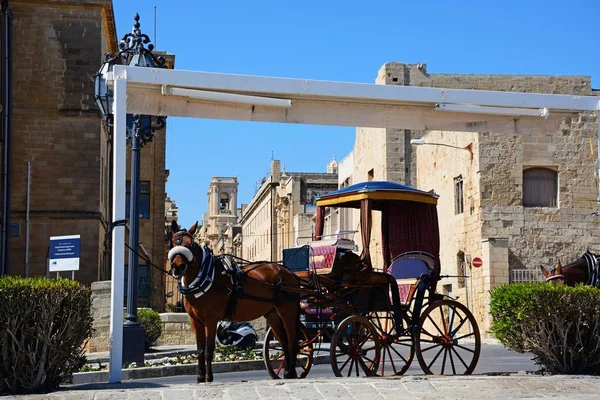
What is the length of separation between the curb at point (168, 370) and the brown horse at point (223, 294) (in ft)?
11.8

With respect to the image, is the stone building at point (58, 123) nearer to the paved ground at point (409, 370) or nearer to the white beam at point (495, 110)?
the paved ground at point (409, 370)

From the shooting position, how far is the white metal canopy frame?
10.8 m

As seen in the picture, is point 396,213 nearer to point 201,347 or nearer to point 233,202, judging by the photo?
point 201,347

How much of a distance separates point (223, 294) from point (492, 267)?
23.3m

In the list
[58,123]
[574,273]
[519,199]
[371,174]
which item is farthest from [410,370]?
[371,174]

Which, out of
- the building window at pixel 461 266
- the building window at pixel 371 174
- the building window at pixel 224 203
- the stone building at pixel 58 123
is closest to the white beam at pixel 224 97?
the stone building at pixel 58 123

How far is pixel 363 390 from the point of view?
32.1ft

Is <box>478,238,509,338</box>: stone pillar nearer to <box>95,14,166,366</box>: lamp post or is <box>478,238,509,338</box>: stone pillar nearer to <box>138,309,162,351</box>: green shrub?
<box>138,309,162,351</box>: green shrub

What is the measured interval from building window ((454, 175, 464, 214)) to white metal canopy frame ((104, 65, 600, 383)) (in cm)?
2297

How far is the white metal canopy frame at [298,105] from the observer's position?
426 inches

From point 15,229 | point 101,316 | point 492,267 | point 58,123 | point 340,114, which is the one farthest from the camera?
point 492,267

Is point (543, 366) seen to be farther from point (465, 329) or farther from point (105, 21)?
point (105, 21)

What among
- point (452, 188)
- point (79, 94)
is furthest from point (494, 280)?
point (79, 94)

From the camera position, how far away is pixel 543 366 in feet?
40.5
